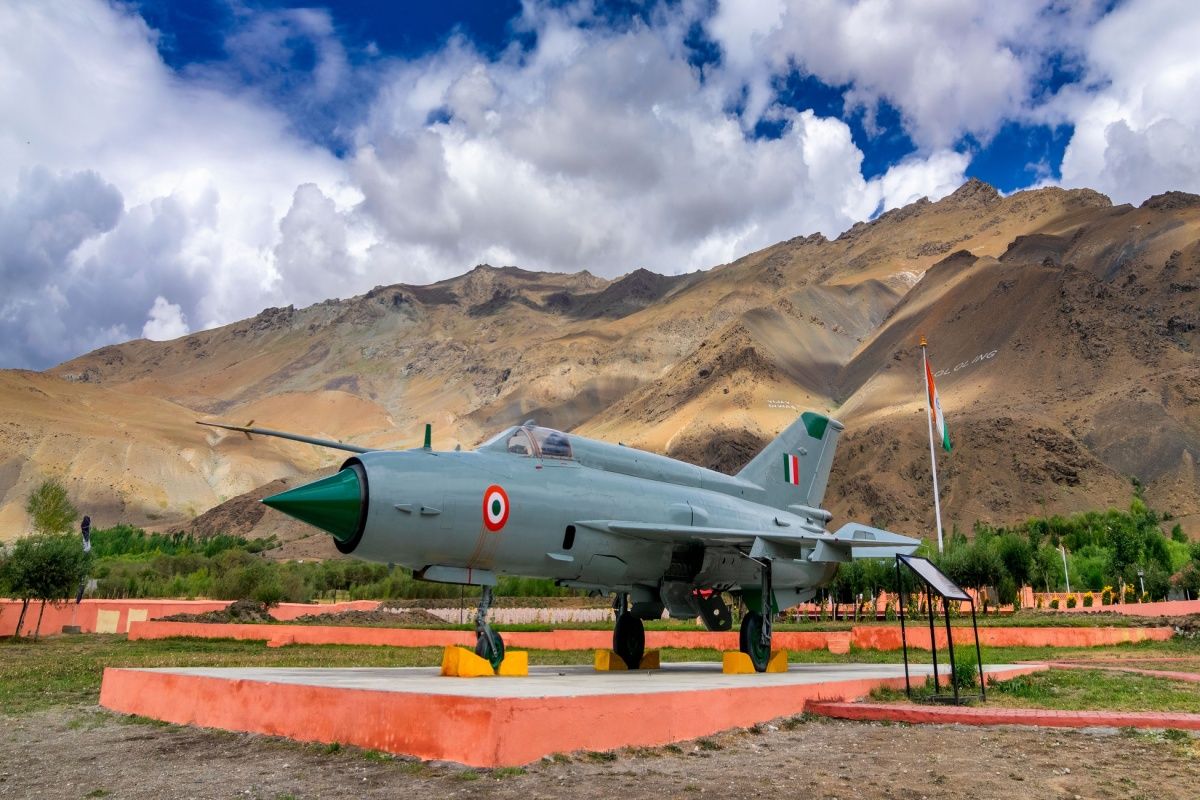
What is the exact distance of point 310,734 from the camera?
345 inches

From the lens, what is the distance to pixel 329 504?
11.8 m

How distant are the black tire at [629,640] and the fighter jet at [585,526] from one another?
0.03 meters

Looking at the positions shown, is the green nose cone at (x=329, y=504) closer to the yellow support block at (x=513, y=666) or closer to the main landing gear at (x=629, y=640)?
the yellow support block at (x=513, y=666)

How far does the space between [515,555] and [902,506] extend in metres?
98.9

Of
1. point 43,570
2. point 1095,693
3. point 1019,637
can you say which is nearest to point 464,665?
point 1095,693

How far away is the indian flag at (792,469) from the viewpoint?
67.9 ft

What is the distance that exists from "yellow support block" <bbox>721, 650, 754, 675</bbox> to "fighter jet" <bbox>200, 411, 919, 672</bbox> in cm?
35

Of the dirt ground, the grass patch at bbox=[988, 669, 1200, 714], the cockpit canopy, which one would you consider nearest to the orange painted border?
the grass patch at bbox=[988, 669, 1200, 714]

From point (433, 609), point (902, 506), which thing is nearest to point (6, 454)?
point (433, 609)

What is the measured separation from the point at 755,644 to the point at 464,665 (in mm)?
6002

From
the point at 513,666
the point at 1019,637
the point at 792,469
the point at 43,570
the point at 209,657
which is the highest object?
the point at 792,469

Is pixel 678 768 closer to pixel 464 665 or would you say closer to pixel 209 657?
pixel 464 665

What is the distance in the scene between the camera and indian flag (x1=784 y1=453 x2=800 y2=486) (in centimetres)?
2070

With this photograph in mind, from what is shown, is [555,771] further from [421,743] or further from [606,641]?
[606,641]
